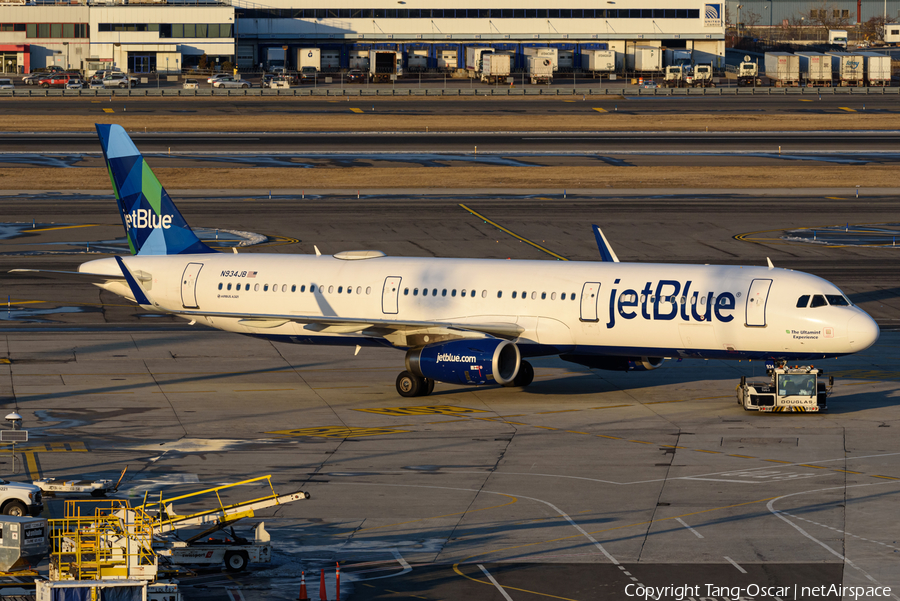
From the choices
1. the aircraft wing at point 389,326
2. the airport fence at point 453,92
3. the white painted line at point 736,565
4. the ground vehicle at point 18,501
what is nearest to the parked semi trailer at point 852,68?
the airport fence at point 453,92

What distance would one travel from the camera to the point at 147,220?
52.3 meters

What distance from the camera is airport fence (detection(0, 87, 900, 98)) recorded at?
182 metres

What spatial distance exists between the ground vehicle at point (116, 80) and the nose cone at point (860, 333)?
549ft

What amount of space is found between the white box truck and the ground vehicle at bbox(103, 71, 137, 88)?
117 metres

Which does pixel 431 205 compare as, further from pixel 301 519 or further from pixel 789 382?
pixel 301 519

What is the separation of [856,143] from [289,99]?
270ft

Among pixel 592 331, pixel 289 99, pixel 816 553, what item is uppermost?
pixel 289 99

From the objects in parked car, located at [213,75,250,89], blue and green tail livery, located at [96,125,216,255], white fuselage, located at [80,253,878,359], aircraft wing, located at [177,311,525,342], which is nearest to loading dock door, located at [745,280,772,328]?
white fuselage, located at [80,253,878,359]

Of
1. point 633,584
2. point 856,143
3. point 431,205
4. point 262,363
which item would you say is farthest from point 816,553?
point 856,143

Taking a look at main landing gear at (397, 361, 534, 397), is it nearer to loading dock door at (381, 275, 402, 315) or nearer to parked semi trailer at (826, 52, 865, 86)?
loading dock door at (381, 275, 402, 315)

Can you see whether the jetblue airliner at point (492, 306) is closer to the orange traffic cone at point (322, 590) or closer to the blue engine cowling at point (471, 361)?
the blue engine cowling at point (471, 361)

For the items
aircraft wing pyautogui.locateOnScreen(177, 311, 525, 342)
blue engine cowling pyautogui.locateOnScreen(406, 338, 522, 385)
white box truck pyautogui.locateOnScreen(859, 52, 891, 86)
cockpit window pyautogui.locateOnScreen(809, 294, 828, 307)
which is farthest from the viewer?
white box truck pyautogui.locateOnScreen(859, 52, 891, 86)

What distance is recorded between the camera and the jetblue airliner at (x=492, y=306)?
4275 centimetres

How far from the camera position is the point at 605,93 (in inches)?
7308
